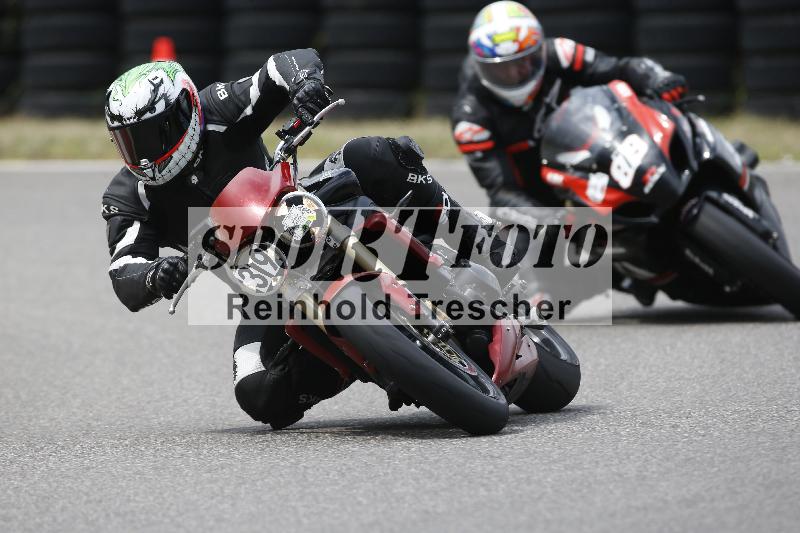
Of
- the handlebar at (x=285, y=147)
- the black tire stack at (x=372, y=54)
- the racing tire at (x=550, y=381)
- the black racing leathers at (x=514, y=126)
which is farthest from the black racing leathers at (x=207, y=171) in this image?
the black tire stack at (x=372, y=54)

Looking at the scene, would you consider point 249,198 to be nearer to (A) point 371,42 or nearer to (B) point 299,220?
(B) point 299,220

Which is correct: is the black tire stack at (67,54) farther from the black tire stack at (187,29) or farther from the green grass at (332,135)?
the black tire stack at (187,29)

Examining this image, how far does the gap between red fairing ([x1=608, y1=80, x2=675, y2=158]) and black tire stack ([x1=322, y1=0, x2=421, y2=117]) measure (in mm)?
6357

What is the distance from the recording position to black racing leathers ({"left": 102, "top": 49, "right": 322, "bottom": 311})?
5.16 metres

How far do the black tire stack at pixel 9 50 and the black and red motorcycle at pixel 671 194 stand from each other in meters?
9.11

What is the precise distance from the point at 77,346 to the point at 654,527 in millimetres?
4935

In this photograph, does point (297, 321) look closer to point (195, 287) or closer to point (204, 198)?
point (204, 198)

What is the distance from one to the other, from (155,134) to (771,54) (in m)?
8.14

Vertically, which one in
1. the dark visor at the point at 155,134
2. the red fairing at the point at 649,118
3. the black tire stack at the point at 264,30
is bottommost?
the black tire stack at the point at 264,30

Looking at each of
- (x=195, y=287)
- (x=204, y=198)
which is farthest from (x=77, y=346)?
(x=204, y=198)

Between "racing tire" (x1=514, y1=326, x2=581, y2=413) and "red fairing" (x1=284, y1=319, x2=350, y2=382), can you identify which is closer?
"red fairing" (x1=284, y1=319, x2=350, y2=382)

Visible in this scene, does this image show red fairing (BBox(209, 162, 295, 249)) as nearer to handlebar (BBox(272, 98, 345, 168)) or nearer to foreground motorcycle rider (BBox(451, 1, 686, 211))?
handlebar (BBox(272, 98, 345, 168))

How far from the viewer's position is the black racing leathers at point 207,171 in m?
5.16

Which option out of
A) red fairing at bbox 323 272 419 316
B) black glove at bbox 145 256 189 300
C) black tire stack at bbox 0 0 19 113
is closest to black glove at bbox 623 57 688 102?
red fairing at bbox 323 272 419 316
